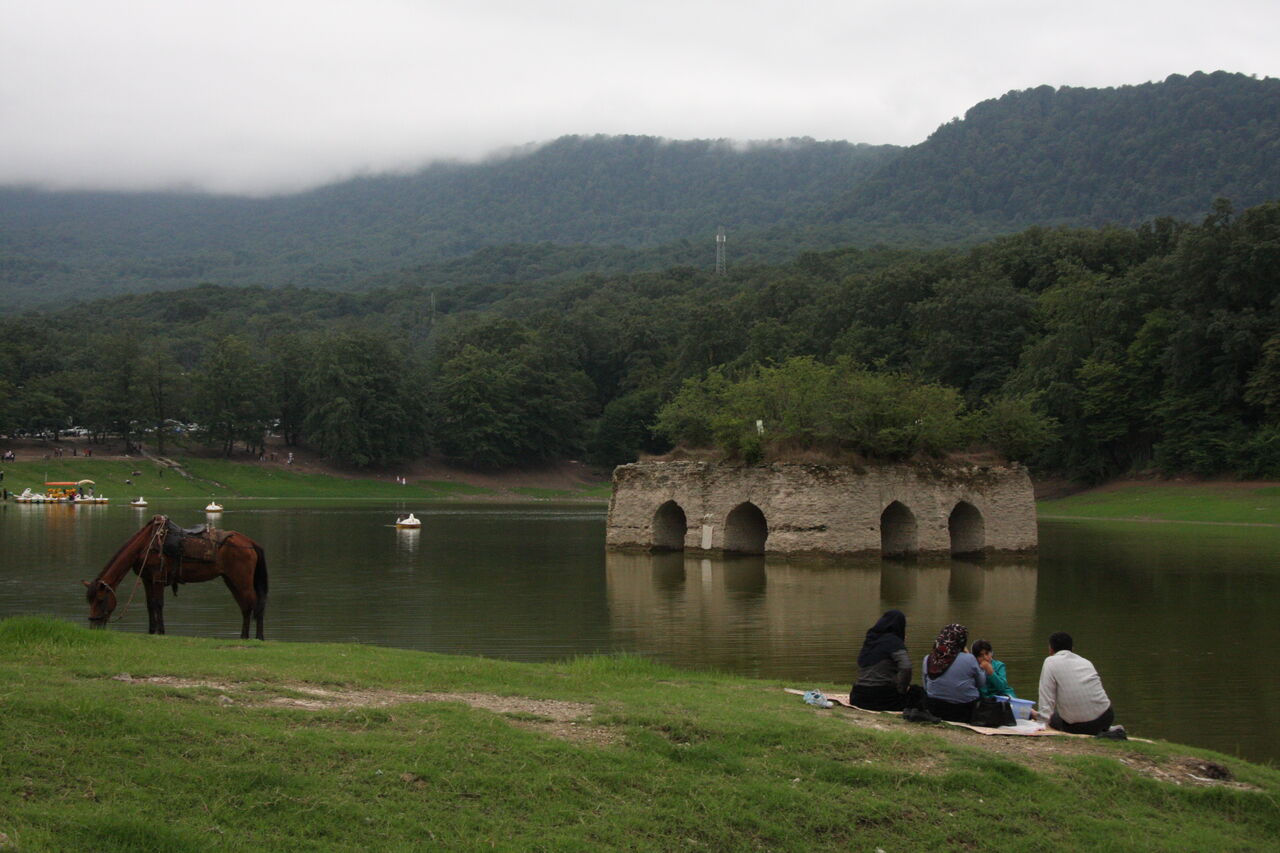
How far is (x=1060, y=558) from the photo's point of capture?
35.6m

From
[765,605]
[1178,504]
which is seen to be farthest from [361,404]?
[765,605]

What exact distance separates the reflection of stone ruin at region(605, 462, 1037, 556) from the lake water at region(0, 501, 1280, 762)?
38.3 inches

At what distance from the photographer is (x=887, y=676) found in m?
10.9

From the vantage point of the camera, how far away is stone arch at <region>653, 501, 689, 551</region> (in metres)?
37.2

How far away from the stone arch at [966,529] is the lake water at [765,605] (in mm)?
1660

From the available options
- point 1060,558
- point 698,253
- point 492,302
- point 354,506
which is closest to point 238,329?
point 492,302

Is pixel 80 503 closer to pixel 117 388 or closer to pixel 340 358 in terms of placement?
pixel 117 388

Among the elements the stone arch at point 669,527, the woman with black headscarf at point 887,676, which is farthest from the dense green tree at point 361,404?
the woman with black headscarf at point 887,676

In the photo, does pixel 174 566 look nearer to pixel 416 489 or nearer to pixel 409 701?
pixel 409 701

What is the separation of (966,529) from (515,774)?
3110 centimetres

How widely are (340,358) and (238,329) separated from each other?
4273 centimetres

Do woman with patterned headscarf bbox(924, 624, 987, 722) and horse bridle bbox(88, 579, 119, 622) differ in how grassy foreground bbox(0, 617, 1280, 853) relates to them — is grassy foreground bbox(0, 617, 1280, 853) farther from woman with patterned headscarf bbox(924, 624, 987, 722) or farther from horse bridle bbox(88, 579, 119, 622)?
horse bridle bbox(88, 579, 119, 622)

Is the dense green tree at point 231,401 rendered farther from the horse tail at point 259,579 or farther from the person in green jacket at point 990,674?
the person in green jacket at point 990,674

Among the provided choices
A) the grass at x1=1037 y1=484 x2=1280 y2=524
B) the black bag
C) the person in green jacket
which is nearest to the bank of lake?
the grass at x1=1037 y1=484 x2=1280 y2=524
